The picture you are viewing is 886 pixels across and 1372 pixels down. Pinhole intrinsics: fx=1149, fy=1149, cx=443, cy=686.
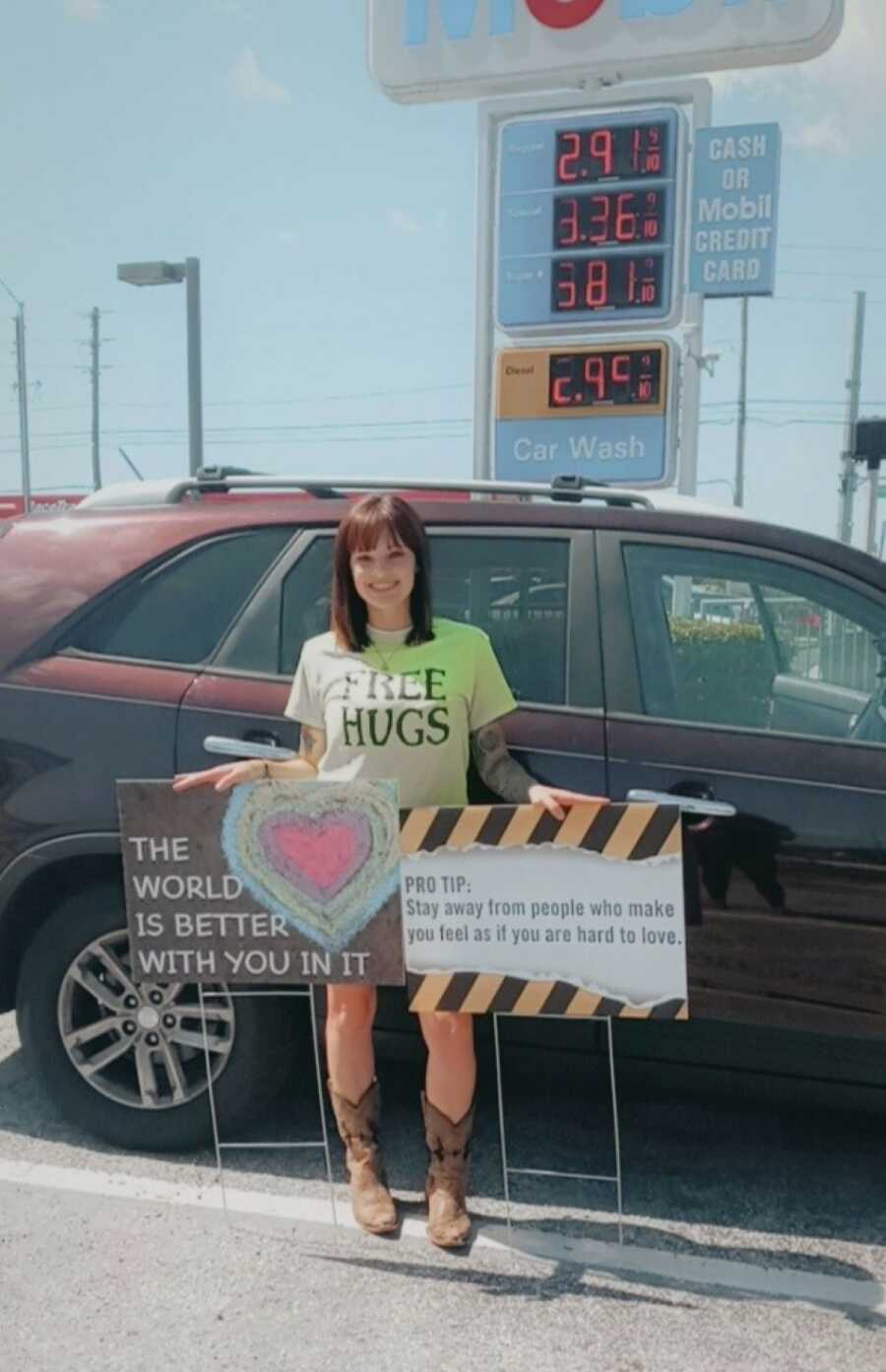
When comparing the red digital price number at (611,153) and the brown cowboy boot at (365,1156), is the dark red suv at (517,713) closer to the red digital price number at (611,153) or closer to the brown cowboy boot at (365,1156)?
the brown cowboy boot at (365,1156)

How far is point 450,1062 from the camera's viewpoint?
2.83 m

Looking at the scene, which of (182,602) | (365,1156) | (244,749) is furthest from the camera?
(182,602)

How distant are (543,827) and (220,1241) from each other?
1.33 m

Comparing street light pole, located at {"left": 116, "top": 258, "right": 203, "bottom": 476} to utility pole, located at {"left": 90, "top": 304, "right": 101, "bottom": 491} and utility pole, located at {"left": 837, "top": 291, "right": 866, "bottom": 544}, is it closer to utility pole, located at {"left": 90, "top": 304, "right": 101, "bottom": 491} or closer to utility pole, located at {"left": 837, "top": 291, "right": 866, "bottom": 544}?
utility pole, located at {"left": 837, "top": 291, "right": 866, "bottom": 544}

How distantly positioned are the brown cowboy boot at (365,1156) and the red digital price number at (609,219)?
7797mm

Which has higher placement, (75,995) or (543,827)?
(543,827)

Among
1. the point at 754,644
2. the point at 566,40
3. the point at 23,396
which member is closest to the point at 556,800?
the point at 754,644

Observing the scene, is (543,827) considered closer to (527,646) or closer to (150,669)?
(527,646)

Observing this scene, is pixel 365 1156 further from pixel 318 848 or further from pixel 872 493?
pixel 872 493

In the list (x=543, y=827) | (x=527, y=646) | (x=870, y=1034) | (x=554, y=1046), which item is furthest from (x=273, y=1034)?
(x=870, y=1034)

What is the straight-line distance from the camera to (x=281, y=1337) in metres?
2.48

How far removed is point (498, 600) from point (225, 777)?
2.99 ft

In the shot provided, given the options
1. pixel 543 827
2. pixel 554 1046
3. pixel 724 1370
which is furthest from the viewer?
pixel 554 1046

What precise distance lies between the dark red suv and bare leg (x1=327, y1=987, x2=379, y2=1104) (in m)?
0.32
